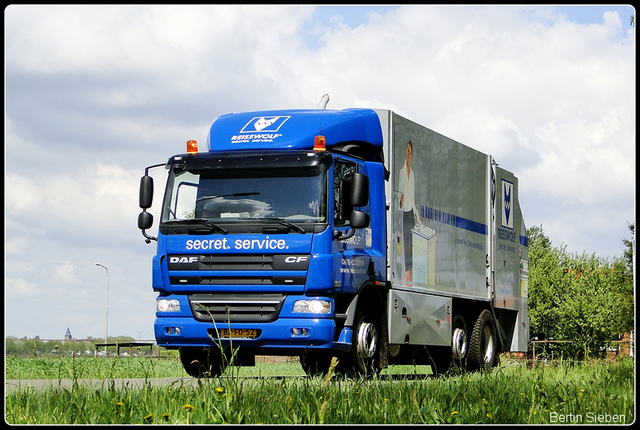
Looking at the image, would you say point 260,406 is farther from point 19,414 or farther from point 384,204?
point 384,204

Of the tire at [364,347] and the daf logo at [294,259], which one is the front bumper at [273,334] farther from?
the daf logo at [294,259]

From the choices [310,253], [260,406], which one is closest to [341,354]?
[310,253]

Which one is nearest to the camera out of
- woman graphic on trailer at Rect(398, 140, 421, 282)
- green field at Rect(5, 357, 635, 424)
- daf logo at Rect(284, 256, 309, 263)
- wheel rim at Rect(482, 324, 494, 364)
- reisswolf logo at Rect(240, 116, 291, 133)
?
green field at Rect(5, 357, 635, 424)

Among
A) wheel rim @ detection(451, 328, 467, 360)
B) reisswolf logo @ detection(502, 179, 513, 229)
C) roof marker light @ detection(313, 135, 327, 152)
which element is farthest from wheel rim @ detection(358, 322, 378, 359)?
reisswolf logo @ detection(502, 179, 513, 229)

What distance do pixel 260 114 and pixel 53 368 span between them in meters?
7.12

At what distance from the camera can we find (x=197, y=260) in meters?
11.1

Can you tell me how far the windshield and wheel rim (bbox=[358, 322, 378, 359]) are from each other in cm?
172

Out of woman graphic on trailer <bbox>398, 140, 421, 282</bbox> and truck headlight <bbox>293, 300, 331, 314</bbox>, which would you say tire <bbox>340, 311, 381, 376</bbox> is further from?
woman graphic on trailer <bbox>398, 140, 421, 282</bbox>

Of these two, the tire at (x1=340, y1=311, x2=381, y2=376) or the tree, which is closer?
the tire at (x1=340, y1=311, x2=381, y2=376)

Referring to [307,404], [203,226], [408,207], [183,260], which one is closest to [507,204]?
[408,207]

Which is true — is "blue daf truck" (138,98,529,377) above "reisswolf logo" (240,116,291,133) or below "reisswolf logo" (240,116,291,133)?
below

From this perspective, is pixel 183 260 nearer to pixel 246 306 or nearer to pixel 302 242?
pixel 246 306

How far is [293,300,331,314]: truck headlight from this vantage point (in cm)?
1084

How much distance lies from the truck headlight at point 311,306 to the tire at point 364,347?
2.83 ft
